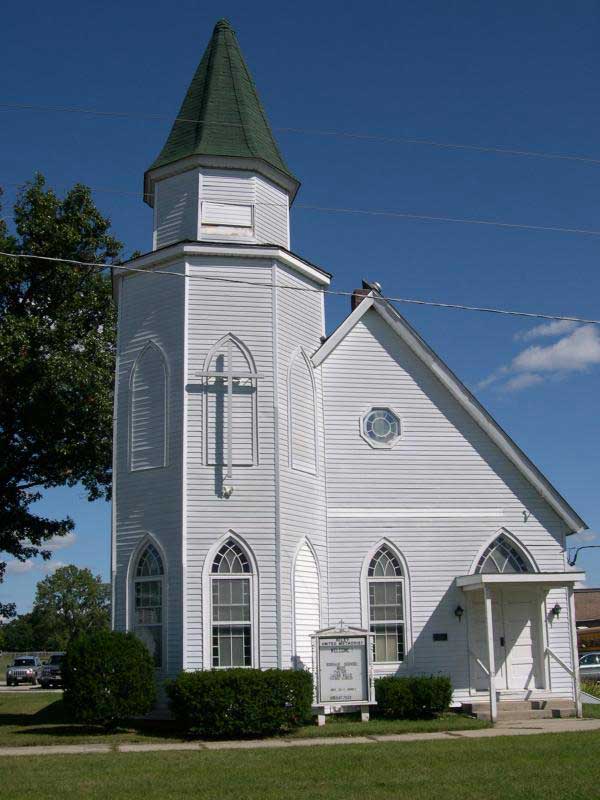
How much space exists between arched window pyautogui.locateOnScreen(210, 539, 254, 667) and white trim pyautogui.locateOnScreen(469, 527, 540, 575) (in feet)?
18.1

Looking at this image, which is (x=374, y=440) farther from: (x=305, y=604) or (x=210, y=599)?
(x=210, y=599)

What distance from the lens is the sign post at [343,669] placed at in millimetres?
17406

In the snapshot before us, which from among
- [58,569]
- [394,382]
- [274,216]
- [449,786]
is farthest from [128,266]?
[58,569]

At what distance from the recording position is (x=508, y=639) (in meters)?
20.3

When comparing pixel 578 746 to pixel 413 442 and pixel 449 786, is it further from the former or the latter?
pixel 413 442

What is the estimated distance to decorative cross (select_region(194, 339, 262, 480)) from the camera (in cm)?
1808

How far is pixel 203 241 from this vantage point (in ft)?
63.5

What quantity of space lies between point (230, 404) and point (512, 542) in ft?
24.2

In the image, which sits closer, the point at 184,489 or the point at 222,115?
the point at 184,489

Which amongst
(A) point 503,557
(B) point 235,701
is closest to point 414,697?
(B) point 235,701

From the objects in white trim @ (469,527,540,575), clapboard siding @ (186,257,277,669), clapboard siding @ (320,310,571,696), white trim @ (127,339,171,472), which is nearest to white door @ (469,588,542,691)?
clapboard siding @ (320,310,571,696)

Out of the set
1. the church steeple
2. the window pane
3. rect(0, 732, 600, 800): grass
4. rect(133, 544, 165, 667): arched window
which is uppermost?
the church steeple

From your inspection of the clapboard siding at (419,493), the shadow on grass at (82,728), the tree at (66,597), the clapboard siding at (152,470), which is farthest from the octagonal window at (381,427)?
the tree at (66,597)

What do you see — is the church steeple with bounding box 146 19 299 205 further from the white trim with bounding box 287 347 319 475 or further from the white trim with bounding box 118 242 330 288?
the white trim with bounding box 287 347 319 475
